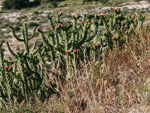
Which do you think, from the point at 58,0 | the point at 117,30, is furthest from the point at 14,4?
the point at 117,30

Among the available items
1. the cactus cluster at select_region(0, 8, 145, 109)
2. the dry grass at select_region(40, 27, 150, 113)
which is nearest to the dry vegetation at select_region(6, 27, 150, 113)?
the dry grass at select_region(40, 27, 150, 113)

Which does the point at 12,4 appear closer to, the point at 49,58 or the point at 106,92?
the point at 49,58

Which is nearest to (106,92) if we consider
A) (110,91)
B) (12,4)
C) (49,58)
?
(110,91)

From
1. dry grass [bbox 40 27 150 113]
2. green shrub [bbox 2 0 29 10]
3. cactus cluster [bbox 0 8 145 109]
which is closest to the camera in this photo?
dry grass [bbox 40 27 150 113]

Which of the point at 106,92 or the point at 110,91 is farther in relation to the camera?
the point at 110,91

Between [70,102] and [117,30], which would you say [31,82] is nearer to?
[70,102]

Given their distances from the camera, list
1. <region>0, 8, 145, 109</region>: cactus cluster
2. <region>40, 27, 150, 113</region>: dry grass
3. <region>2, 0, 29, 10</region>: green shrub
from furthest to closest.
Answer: <region>2, 0, 29, 10</region>: green shrub, <region>0, 8, 145, 109</region>: cactus cluster, <region>40, 27, 150, 113</region>: dry grass

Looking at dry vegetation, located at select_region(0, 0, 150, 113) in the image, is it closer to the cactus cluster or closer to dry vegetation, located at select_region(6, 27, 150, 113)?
dry vegetation, located at select_region(6, 27, 150, 113)

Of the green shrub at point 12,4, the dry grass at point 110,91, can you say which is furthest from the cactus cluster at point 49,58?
the green shrub at point 12,4

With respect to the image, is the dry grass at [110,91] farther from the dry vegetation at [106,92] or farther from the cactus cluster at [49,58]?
the cactus cluster at [49,58]

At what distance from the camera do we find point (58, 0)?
4600cm

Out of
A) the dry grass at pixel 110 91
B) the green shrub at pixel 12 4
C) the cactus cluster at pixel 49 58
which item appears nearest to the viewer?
the dry grass at pixel 110 91

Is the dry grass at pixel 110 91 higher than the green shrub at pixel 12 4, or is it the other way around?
the dry grass at pixel 110 91

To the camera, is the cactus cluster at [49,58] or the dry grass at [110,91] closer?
the dry grass at [110,91]
